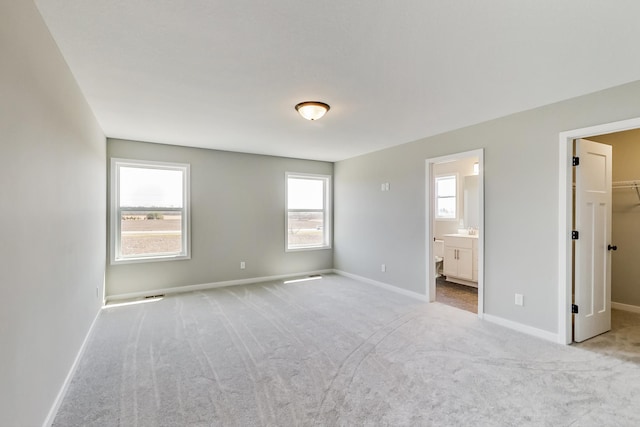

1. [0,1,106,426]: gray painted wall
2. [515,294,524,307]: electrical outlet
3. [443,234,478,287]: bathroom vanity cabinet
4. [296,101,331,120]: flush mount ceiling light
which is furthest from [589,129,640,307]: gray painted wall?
[0,1,106,426]: gray painted wall

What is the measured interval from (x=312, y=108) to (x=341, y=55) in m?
0.93

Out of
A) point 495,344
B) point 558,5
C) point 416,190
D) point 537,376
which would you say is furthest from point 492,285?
point 558,5

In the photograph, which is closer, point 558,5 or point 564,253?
point 558,5

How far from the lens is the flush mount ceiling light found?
303cm

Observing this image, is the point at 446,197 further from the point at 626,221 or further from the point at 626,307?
the point at 626,307

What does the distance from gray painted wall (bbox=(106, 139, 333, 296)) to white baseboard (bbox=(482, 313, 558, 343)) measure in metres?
3.57

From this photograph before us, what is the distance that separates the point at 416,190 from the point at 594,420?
3242mm

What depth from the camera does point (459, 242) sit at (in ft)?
18.1

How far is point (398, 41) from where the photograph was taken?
6.49 ft

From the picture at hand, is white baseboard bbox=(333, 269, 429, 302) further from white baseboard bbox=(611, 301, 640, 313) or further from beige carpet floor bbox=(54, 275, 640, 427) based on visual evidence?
white baseboard bbox=(611, 301, 640, 313)

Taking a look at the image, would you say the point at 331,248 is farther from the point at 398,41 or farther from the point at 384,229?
the point at 398,41

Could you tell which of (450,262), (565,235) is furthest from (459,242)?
(565,235)

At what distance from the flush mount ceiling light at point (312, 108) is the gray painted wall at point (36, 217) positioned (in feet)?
6.24

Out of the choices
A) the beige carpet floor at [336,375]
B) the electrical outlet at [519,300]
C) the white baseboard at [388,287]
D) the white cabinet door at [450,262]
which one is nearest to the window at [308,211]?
the white baseboard at [388,287]
